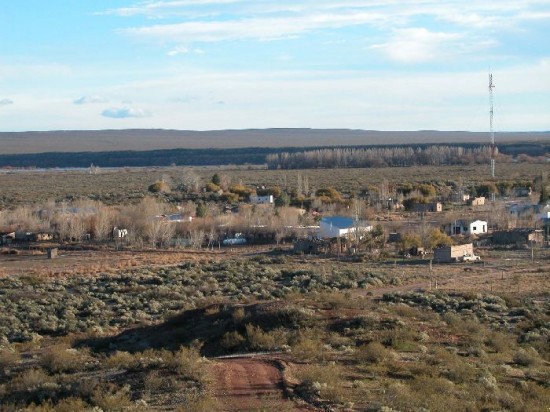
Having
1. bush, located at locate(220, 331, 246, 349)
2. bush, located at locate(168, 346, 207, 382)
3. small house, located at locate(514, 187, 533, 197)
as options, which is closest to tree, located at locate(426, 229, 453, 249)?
bush, located at locate(220, 331, 246, 349)

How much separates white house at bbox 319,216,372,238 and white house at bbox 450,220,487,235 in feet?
16.5

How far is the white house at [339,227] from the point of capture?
160 ft

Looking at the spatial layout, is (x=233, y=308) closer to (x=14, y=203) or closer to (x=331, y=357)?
(x=331, y=357)

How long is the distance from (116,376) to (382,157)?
12873 cm

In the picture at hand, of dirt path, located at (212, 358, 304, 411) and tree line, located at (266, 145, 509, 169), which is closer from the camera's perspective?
dirt path, located at (212, 358, 304, 411)

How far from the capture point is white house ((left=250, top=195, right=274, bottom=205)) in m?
68.4

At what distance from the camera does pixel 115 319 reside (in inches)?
1056

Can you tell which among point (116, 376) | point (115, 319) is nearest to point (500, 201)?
point (115, 319)

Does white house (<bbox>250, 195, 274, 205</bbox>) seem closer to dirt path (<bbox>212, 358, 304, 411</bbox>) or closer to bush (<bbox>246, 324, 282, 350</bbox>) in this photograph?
bush (<bbox>246, 324, 282, 350</bbox>)

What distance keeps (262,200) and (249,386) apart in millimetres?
56416

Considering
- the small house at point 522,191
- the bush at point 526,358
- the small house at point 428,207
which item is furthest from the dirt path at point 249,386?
the small house at point 522,191

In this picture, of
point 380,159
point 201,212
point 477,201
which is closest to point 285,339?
point 201,212

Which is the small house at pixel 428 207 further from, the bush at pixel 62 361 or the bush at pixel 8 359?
the bush at pixel 62 361

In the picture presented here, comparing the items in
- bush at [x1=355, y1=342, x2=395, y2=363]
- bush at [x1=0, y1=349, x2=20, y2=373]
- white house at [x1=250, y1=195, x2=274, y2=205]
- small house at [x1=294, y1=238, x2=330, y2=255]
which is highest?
bush at [x1=355, y1=342, x2=395, y2=363]
